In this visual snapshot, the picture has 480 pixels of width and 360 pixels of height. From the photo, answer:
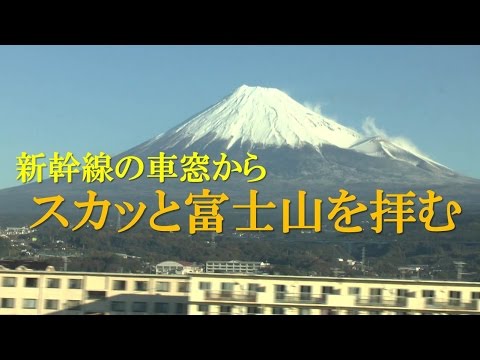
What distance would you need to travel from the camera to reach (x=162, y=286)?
494 inches

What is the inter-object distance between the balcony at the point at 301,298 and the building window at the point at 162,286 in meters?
2.83

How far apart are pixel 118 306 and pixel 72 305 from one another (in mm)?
864

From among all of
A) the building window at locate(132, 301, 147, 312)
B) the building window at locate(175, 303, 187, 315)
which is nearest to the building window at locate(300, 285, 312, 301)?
the building window at locate(175, 303, 187, 315)

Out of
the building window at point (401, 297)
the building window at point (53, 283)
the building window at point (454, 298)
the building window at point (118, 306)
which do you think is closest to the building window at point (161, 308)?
the building window at point (118, 306)

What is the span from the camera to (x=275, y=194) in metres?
22.6

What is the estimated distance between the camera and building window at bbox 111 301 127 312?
40.6 feet

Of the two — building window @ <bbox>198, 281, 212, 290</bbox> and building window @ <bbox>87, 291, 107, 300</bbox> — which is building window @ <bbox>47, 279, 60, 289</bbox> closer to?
building window @ <bbox>87, 291, 107, 300</bbox>

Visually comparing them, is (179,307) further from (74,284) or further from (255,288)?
(74,284)

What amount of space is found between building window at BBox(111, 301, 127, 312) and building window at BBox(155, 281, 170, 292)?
0.61 metres

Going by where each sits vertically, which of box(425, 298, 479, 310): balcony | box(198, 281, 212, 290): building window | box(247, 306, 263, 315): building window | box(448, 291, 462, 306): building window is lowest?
box(247, 306, 263, 315): building window

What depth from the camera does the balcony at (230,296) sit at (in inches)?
403

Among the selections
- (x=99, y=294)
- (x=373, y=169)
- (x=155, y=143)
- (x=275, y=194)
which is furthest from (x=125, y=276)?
(x=373, y=169)

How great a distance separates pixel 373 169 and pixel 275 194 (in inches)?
425
